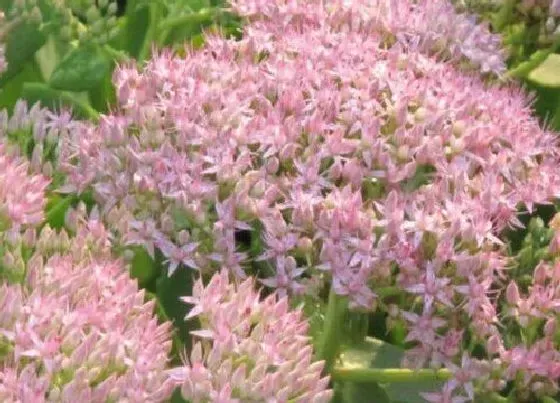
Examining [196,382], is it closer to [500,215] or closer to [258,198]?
[258,198]

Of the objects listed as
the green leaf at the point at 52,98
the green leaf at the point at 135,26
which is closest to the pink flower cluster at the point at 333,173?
the green leaf at the point at 52,98

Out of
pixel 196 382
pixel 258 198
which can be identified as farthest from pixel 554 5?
pixel 196 382

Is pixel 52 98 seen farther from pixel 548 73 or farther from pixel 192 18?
pixel 548 73

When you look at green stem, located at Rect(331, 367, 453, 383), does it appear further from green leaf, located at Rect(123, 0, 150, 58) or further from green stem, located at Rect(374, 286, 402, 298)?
green leaf, located at Rect(123, 0, 150, 58)

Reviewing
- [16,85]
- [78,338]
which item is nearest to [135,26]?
[16,85]

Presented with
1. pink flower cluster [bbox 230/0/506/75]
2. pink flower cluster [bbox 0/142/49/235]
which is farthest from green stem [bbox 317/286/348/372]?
pink flower cluster [bbox 230/0/506/75]
